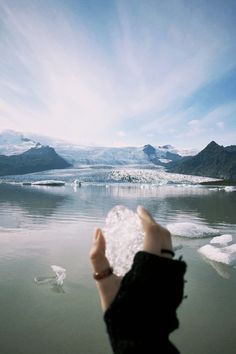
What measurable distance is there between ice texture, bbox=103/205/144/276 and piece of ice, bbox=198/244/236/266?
11.1m

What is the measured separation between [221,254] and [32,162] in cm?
Answer: 13113

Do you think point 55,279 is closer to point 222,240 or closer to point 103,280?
point 222,240

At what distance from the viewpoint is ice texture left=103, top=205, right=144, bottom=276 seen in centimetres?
191

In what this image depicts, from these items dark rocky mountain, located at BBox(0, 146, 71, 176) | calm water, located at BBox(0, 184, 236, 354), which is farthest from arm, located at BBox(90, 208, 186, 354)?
dark rocky mountain, located at BBox(0, 146, 71, 176)

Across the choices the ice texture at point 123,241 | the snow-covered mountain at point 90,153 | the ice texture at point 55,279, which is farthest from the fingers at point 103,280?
the snow-covered mountain at point 90,153

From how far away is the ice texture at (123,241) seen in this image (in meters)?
1.91

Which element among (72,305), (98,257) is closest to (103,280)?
(98,257)

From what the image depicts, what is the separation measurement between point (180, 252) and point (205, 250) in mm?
990

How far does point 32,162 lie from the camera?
13738 cm

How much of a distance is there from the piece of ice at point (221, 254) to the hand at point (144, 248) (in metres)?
11.3

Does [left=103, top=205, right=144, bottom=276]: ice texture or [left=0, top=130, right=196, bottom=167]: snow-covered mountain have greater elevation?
[left=0, top=130, right=196, bottom=167]: snow-covered mountain

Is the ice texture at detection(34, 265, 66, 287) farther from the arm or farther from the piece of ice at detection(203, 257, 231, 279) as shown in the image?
the arm

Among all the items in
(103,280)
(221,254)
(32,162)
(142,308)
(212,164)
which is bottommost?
(221,254)

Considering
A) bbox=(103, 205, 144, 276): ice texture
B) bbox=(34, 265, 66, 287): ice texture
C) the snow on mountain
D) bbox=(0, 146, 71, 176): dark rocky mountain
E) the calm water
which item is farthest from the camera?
the snow on mountain
